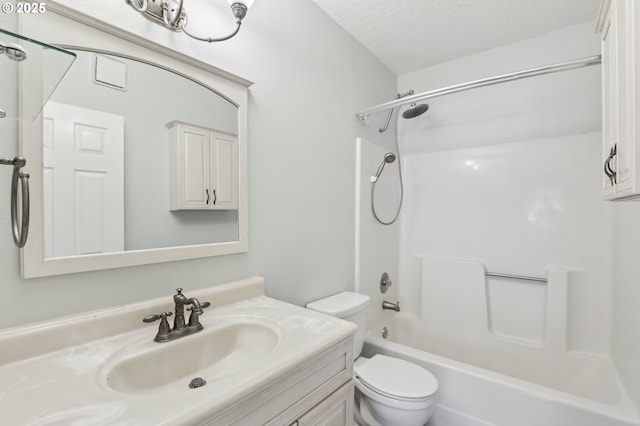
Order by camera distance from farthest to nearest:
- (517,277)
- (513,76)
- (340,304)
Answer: (517,277)
(340,304)
(513,76)

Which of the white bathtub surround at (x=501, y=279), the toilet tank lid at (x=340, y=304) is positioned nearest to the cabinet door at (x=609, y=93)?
the white bathtub surround at (x=501, y=279)

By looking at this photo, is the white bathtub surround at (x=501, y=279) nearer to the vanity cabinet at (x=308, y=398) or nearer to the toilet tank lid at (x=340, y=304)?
the toilet tank lid at (x=340, y=304)

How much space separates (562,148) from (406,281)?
4.98 ft

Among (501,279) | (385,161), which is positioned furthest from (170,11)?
(501,279)

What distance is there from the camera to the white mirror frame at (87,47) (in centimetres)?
76

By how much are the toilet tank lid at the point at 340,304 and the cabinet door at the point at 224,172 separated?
740 millimetres

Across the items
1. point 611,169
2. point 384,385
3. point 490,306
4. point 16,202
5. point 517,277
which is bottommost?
point 384,385

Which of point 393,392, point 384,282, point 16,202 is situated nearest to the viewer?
point 16,202

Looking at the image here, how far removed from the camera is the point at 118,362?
2.49 ft

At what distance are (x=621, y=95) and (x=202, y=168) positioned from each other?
57.7 inches

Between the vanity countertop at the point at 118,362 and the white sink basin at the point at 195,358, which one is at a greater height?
the vanity countertop at the point at 118,362

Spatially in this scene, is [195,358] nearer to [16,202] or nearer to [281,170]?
[16,202]

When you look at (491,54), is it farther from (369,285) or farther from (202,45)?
(202,45)

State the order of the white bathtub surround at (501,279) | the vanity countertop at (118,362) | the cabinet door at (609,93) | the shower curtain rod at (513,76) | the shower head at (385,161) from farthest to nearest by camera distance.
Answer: the shower head at (385,161) → the white bathtub surround at (501,279) → the shower curtain rod at (513,76) → the cabinet door at (609,93) → the vanity countertop at (118,362)
